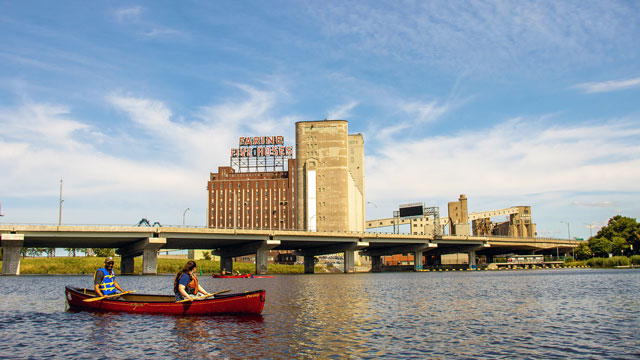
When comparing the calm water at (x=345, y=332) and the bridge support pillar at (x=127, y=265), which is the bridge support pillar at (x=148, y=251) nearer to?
the bridge support pillar at (x=127, y=265)

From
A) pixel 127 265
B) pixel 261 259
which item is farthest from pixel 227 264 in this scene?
pixel 127 265

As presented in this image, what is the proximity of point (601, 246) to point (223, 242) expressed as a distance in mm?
102509

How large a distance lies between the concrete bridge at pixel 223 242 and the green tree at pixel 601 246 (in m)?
26.5

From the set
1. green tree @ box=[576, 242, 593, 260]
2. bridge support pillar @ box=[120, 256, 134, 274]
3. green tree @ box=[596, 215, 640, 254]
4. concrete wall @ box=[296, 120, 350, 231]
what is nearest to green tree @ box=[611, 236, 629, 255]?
green tree @ box=[596, 215, 640, 254]

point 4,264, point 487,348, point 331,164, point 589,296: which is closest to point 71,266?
point 4,264

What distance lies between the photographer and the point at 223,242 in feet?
391

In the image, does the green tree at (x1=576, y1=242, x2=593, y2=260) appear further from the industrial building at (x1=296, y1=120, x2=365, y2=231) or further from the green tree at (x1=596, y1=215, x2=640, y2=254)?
the industrial building at (x1=296, y1=120, x2=365, y2=231)

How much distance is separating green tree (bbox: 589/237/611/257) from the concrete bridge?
87.0 feet

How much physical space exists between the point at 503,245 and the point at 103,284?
506ft

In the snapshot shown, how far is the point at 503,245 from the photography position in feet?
552

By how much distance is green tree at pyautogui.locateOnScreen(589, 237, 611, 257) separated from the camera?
468 feet

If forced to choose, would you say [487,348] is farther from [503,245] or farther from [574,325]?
[503,245]

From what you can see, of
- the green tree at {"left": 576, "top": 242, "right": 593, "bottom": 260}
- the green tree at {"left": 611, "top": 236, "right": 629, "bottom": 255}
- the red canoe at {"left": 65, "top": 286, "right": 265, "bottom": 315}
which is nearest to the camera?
the red canoe at {"left": 65, "top": 286, "right": 265, "bottom": 315}

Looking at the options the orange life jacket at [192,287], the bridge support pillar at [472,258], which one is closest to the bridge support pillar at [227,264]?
the bridge support pillar at [472,258]
